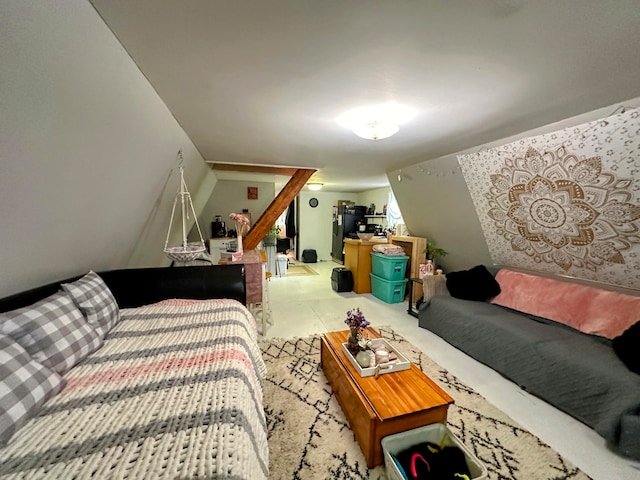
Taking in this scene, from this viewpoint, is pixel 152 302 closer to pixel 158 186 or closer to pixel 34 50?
pixel 158 186

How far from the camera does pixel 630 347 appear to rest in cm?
166

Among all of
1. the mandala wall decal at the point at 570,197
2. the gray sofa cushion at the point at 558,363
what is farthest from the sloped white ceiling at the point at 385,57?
the gray sofa cushion at the point at 558,363

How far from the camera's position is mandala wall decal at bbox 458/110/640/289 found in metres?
1.60

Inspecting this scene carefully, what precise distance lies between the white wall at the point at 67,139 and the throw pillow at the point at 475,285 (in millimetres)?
3429

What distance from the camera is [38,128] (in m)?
0.94

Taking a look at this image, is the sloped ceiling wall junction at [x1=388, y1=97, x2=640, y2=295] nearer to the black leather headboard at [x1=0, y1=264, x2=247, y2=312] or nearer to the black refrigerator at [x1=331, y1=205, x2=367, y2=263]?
the black refrigerator at [x1=331, y1=205, x2=367, y2=263]

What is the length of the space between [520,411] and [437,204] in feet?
7.60

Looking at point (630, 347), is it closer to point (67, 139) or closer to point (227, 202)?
point (67, 139)

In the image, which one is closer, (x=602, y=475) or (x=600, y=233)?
(x=602, y=475)

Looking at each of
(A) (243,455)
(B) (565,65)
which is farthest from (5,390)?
(B) (565,65)

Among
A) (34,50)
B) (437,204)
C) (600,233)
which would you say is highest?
(34,50)

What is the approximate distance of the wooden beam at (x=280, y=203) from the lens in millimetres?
3686

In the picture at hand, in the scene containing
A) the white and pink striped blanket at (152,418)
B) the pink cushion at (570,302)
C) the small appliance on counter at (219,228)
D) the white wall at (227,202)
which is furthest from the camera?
the white wall at (227,202)

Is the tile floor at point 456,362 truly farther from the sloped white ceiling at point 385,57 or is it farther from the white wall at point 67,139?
the sloped white ceiling at point 385,57
